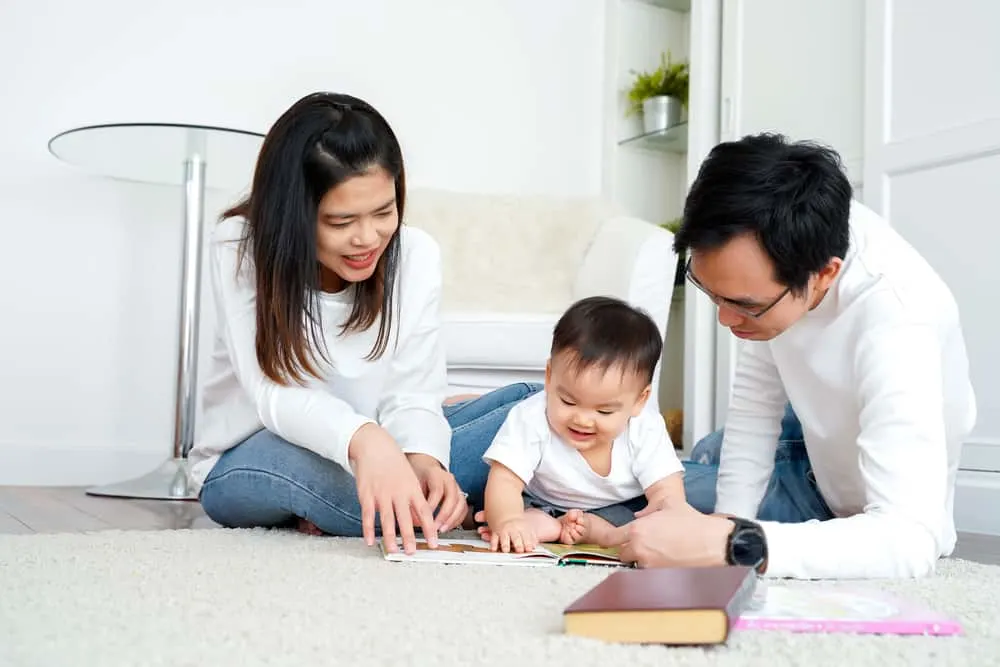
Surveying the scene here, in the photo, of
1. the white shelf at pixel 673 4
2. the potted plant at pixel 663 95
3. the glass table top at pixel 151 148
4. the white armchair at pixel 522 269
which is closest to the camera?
the glass table top at pixel 151 148

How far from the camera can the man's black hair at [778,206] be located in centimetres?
109

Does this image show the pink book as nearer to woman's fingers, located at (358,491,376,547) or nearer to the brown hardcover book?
the brown hardcover book

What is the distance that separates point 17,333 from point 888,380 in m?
2.50

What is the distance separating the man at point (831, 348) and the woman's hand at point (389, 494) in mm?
238

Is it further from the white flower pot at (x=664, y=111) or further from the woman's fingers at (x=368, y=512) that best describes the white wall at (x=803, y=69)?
the woman's fingers at (x=368, y=512)

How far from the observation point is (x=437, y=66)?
139 inches

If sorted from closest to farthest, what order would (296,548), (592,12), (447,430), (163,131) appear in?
(296,548) → (447,430) → (163,131) → (592,12)

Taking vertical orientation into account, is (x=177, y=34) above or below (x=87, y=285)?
above

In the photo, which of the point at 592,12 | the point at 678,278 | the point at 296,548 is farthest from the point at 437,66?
the point at 296,548

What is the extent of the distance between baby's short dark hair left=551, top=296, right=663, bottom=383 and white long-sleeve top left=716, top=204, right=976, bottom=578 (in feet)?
0.50

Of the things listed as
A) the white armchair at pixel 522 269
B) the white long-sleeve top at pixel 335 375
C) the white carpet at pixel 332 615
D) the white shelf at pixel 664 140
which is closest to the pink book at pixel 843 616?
the white carpet at pixel 332 615

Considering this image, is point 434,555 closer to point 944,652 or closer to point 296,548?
point 296,548

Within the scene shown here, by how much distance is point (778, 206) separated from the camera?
1.09m

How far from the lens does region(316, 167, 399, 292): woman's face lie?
131 cm
